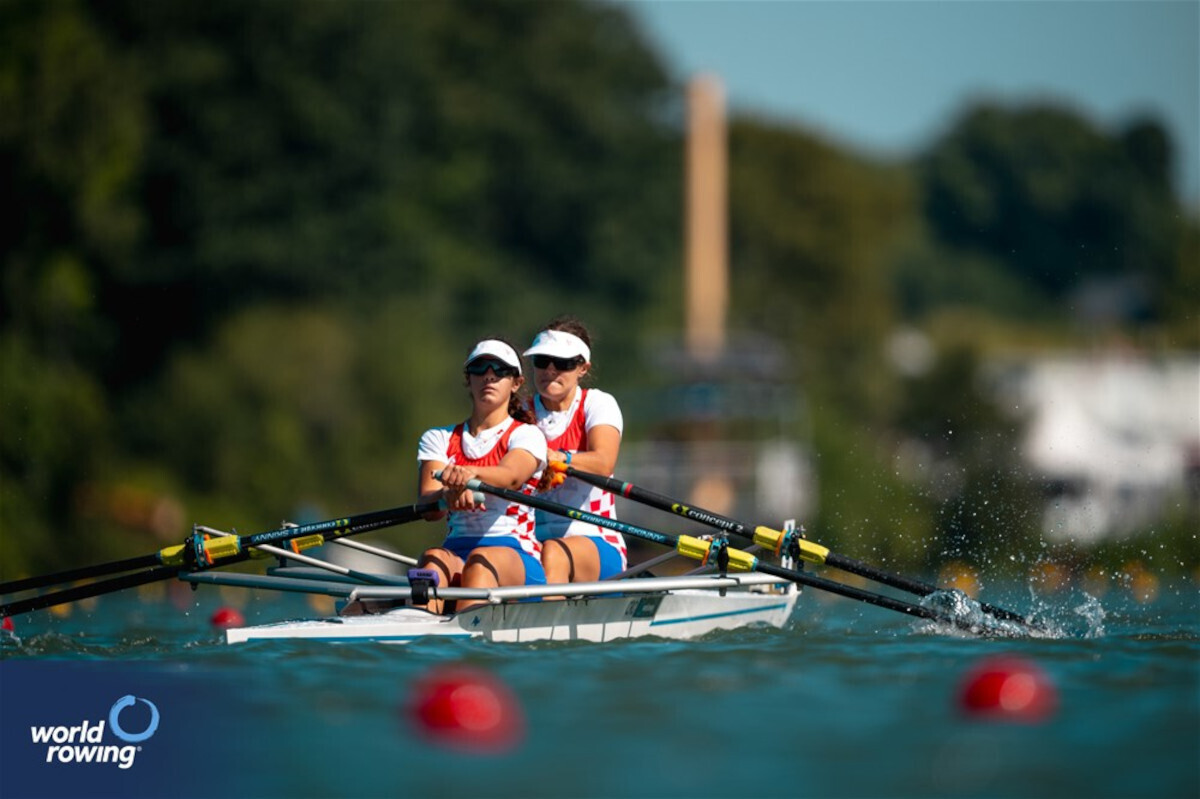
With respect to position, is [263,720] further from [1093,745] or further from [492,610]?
[1093,745]

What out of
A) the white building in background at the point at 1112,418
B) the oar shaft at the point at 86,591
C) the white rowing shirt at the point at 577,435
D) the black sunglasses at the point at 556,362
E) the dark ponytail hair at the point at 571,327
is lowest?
the oar shaft at the point at 86,591

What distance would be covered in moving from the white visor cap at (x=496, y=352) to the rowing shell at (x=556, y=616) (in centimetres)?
129

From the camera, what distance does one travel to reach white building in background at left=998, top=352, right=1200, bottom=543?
35.6 metres

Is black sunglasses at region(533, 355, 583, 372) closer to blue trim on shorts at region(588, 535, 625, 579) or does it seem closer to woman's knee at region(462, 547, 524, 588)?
blue trim on shorts at region(588, 535, 625, 579)

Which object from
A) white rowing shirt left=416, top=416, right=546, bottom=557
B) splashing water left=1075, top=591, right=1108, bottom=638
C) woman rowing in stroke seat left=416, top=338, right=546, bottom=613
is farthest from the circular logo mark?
splashing water left=1075, top=591, right=1108, bottom=638

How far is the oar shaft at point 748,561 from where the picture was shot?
33.1 feet

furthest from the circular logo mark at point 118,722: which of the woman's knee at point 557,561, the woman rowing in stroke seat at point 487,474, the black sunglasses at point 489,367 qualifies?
the woman's knee at point 557,561

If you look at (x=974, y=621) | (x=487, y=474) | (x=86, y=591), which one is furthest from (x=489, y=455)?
(x=974, y=621)

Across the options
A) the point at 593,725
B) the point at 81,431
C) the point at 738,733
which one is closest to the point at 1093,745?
the point at 738,733

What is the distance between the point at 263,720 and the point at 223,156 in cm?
2995

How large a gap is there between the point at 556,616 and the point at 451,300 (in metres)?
32.7

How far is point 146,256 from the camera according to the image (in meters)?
35.3

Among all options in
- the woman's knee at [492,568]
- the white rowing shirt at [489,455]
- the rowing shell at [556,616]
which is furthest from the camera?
the white rowing shirt at [489,455]

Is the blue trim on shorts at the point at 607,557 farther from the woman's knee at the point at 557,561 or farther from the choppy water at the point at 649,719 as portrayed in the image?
the choppy water at the point at 649,719
